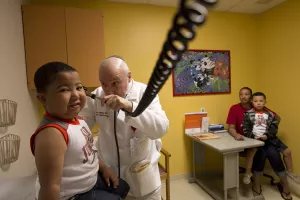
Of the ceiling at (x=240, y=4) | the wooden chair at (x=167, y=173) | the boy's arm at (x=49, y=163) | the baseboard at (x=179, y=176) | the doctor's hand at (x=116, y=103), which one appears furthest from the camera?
the baseboard at (x=179, y=176)

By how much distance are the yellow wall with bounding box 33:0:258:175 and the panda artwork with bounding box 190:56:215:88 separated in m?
0.19

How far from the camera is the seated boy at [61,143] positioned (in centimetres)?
52

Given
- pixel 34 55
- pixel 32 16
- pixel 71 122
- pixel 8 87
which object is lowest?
pixel 71 122

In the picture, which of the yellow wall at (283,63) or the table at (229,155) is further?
the yellow wall at (283,63)

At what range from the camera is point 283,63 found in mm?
2588

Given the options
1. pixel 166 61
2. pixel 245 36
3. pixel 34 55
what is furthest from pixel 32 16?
pixel 245 36

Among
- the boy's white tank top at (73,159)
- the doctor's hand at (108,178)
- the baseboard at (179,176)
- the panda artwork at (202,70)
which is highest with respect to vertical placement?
the panda artwork at (202,70)

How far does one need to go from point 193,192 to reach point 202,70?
63.7 inches

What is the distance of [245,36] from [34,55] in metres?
2.80

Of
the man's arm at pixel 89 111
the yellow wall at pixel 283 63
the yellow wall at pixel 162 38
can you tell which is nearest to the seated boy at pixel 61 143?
the man's arm at pixel 89 111

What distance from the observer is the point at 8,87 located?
133cm

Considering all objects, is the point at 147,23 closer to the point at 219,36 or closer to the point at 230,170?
the point at 219,36

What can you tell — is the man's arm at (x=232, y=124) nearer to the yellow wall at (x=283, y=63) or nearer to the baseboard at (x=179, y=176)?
the yellow wall at (x=283, y=63)

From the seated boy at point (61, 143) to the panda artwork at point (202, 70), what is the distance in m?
2.23
